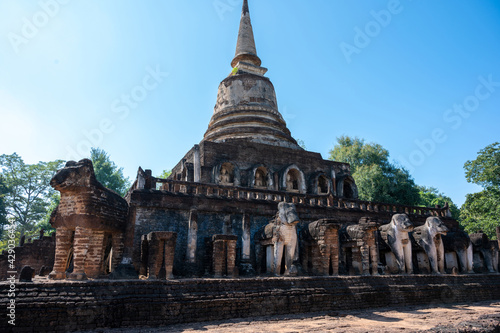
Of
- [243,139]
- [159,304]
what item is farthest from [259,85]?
[159,304]

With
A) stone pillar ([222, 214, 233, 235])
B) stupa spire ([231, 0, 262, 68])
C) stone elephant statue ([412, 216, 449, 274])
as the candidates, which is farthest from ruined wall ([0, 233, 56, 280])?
stupa spire ([231, 0, 262, 68])

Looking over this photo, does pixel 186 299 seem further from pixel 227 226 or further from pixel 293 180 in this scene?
pixel 293 180

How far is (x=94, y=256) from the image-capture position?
991 cm

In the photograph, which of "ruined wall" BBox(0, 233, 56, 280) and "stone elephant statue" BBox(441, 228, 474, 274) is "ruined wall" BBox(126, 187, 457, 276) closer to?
"stone elephant statue" BBox(441, 228, 474, 274)

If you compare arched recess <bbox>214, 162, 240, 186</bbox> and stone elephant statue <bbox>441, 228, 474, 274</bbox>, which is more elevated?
arched recess <bbox>214, 162, 240, 186</bbox>

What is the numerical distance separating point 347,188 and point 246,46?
490 inches

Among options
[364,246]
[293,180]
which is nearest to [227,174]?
[293,180]

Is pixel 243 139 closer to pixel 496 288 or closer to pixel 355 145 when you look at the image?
pixel 496 288

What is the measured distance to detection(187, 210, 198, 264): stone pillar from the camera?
12.4 m

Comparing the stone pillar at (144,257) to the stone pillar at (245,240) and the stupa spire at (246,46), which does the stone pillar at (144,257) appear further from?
the stupa spire at (246,46)

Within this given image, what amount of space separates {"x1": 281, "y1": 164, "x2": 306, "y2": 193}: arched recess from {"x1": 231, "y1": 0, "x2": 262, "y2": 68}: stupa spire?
9.71 meters

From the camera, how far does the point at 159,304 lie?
7895 mm

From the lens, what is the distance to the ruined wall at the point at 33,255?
53.5 ft

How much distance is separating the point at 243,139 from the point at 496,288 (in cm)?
1267
